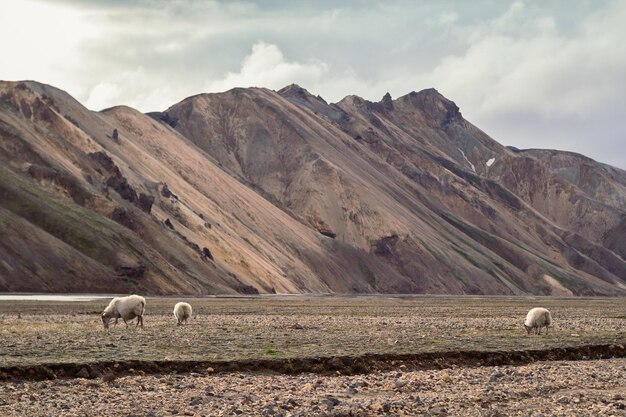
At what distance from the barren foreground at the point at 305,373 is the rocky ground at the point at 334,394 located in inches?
1.2

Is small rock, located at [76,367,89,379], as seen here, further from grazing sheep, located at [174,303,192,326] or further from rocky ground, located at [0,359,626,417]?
grazing sheep, located at [174,303,192,326]

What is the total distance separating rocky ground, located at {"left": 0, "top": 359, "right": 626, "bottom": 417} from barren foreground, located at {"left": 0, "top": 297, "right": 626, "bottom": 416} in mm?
29

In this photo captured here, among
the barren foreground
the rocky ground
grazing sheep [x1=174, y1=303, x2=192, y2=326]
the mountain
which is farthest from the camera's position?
the mountain

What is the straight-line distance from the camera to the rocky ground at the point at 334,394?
17.3 m

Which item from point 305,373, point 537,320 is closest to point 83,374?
point 305,373

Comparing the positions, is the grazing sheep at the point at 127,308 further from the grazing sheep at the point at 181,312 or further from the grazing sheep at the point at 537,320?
the grazing sheep at the point at 537,320

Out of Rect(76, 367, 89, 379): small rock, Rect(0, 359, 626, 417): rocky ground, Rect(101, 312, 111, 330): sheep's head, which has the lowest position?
Rect(0, 359, 626, 417): rocky ground

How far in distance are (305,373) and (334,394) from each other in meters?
4.61

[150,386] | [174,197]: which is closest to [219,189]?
[174,197]

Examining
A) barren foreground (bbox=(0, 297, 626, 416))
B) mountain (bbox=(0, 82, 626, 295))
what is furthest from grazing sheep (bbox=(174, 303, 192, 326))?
mountain (bbox=(0, 82, 626, 295))

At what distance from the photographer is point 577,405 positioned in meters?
18.2

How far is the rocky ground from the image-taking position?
17.3m

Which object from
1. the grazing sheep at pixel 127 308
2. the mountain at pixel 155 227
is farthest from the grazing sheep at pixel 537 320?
the mountain at pixel 155 227

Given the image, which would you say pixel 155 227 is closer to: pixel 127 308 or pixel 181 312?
pixel 181 312
